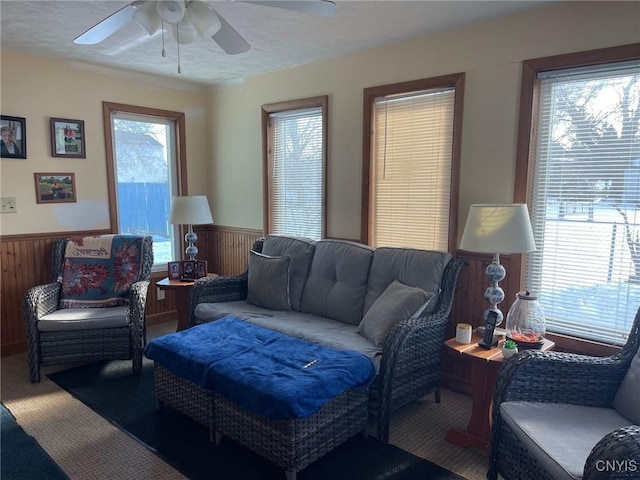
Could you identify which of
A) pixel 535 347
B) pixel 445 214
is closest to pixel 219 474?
pixel 535 347

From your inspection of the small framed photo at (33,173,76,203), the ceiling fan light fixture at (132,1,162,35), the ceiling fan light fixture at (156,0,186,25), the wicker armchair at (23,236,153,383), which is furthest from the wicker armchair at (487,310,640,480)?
the small framed photo at (33,173,76,203)

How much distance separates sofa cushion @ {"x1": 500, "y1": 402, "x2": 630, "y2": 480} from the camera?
1527 mm

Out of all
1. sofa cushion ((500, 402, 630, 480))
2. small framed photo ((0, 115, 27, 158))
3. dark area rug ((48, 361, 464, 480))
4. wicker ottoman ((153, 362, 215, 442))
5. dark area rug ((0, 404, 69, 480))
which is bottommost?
dark area rug ((0, 404, 69, 480))

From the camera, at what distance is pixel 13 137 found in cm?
349

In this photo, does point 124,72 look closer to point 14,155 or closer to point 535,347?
point 14,155

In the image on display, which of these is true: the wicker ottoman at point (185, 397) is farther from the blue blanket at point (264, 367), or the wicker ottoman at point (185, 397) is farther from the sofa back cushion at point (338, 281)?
the sofa back cushion at point (338, 281)

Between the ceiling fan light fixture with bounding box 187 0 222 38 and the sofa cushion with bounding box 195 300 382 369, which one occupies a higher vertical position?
the ceiling fan light fixture with bounding box 187 0 222 38

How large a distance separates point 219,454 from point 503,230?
75.8 inches

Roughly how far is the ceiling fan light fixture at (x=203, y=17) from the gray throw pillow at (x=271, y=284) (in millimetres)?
1798

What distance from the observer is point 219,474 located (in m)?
2.14

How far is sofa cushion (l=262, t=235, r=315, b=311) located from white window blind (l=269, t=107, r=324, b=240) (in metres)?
0.41

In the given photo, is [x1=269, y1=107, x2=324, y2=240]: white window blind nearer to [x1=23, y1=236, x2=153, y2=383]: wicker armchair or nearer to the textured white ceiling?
the textured white ceiling

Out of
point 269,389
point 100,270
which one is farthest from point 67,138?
point 269,389

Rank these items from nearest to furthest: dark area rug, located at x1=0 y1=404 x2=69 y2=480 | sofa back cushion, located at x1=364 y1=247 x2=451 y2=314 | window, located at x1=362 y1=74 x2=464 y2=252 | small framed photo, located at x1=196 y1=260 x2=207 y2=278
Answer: dark area rug, located at x1=0 y1=404 x2=69 y2=480 < sofa back cushion, located at x1=364 y1=247 x2=451 y2=314 < window, located at x1=362 y1=74 x2=464 y2=252 < small framed photo, located at x1=196 y1=260 x2=207 y2=278
